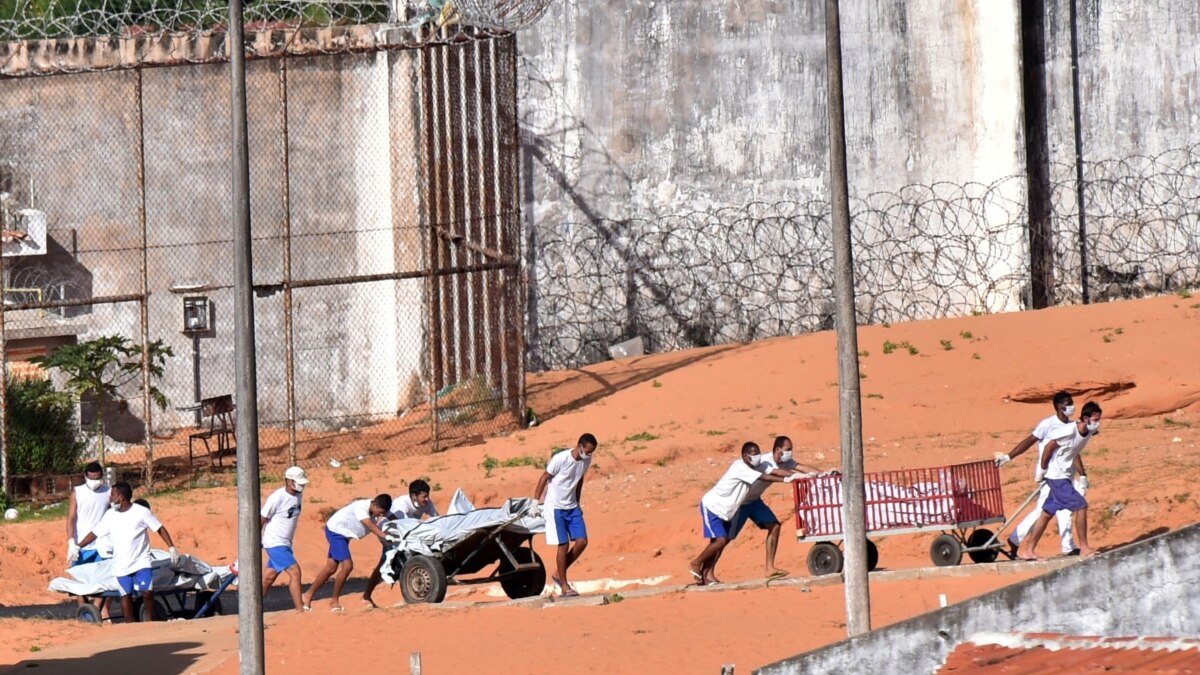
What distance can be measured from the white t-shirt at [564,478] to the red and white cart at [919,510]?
1878 mm

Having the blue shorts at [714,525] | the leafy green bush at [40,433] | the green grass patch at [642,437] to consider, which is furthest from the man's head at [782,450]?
the leafy green bush at [40,433]

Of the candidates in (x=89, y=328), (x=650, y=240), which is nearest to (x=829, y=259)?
(x=650, y=240)

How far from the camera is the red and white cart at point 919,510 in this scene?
1661 cm

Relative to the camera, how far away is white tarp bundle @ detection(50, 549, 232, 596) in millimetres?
17672

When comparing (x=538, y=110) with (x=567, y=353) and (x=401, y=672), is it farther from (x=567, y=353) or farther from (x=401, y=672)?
(x=401, y=672)

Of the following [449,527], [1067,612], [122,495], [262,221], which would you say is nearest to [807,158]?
[262,221]

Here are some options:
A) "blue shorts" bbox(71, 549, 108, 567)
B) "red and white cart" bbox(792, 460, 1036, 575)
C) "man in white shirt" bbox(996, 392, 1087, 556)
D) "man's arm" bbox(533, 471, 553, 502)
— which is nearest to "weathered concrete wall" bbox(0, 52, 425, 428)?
"blue shorts" bbox(71, 549, 108, 567)

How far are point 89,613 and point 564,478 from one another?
180 inches

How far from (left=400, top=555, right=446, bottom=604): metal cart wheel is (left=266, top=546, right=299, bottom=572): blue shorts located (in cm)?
102

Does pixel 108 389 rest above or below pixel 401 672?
above

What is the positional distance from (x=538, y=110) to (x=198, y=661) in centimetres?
1669

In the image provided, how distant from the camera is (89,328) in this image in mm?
28734

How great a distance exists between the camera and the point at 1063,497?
1650 cm

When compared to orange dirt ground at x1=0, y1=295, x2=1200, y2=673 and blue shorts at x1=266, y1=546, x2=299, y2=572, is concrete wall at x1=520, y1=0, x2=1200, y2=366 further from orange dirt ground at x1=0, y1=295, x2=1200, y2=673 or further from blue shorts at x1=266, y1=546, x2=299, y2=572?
→ blue shorts at x1=266, y1=546, x2=299, y2=572
